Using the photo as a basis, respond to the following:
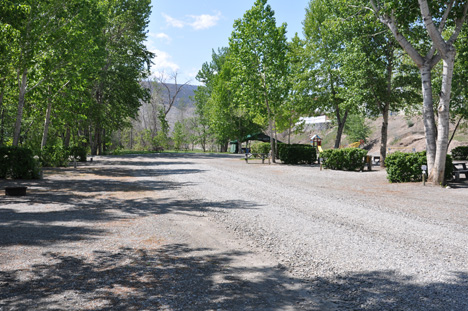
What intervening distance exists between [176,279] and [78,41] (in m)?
17.1

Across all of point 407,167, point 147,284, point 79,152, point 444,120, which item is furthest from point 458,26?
point 79,152

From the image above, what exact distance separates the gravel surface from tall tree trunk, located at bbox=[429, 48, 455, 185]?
2.98m

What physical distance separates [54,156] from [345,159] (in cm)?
1662

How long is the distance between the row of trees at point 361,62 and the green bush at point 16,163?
46.8 feet

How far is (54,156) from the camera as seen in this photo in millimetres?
20328

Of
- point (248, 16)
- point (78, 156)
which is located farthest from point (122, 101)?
point (248, 16)

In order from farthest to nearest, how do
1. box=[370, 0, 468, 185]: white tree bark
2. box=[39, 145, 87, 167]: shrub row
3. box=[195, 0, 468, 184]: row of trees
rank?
box=[39, 145, 87, 167]: shrub row, box=[195, 0, 468, 184]: row of trees, box=[370, 0, 468, 185]: white tree bark

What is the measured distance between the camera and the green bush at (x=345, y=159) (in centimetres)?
1881

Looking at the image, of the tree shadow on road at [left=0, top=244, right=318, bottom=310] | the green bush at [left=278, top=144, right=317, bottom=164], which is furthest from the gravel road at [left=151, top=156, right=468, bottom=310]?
the green bush at [left=278, top=144, right=317, bottom=164]

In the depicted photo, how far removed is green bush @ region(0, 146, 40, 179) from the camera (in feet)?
44.4

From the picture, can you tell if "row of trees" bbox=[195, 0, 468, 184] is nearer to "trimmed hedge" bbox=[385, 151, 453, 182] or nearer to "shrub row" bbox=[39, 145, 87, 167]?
"trimmed hedge" bbox=[385, 151, 453, 182]

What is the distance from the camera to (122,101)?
3672 cm

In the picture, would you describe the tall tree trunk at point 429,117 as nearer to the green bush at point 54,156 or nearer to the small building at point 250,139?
the green bush at point 54,156

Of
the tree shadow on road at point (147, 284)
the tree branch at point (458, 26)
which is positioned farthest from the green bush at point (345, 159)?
the tree shadow on road at point (147, 284)
